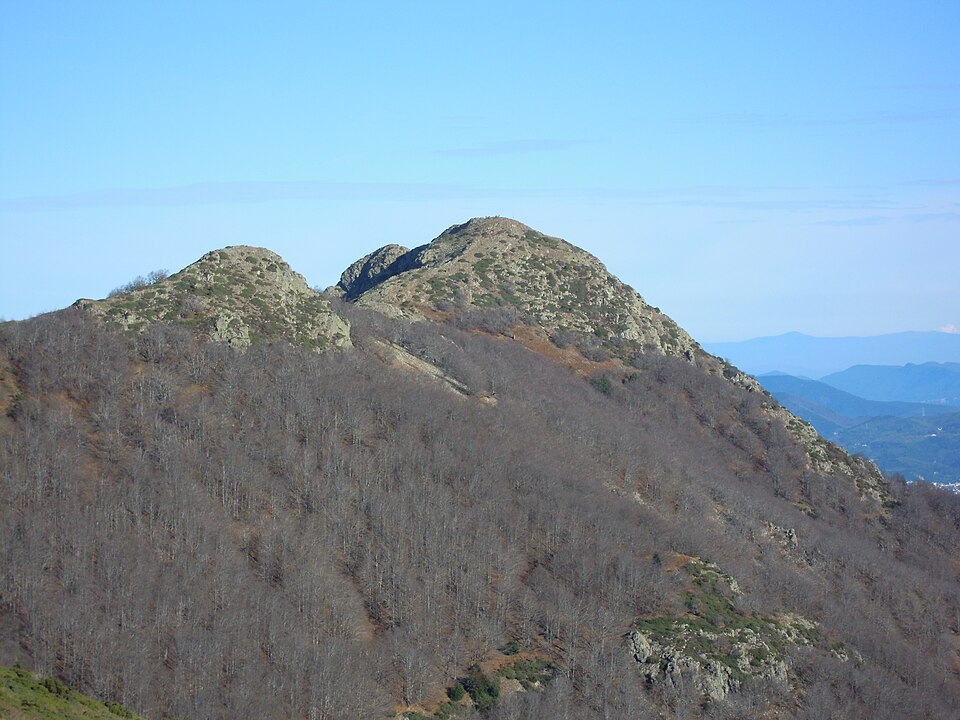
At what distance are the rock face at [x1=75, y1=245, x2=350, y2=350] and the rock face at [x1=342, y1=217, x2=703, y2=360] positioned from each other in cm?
1819

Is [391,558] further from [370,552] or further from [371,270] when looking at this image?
[371,270]

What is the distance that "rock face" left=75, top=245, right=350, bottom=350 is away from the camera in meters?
70.8

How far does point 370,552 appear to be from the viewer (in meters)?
58.1

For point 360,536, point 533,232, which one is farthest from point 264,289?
point 533,232

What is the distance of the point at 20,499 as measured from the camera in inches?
2058

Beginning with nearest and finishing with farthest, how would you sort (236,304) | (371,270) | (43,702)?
(43,702), (236,304), (371,270)

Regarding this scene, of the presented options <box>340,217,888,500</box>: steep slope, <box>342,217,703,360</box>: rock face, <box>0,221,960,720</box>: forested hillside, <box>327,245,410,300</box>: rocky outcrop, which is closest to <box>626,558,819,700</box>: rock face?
<box>0,221,960,720</box>: forested hillside

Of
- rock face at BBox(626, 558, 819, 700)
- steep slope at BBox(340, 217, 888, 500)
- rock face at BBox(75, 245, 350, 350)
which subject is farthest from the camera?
steep slope at BBox(340, 217, 888, 500)

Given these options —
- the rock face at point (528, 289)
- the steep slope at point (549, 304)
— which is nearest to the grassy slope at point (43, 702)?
the steep slope at point (549, 304)

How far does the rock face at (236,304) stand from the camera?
2785 inches

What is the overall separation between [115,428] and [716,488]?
4642cm

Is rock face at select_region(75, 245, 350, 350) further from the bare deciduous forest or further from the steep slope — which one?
the steep slope

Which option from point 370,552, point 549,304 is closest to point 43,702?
point 370,552

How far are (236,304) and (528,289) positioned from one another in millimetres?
46537
